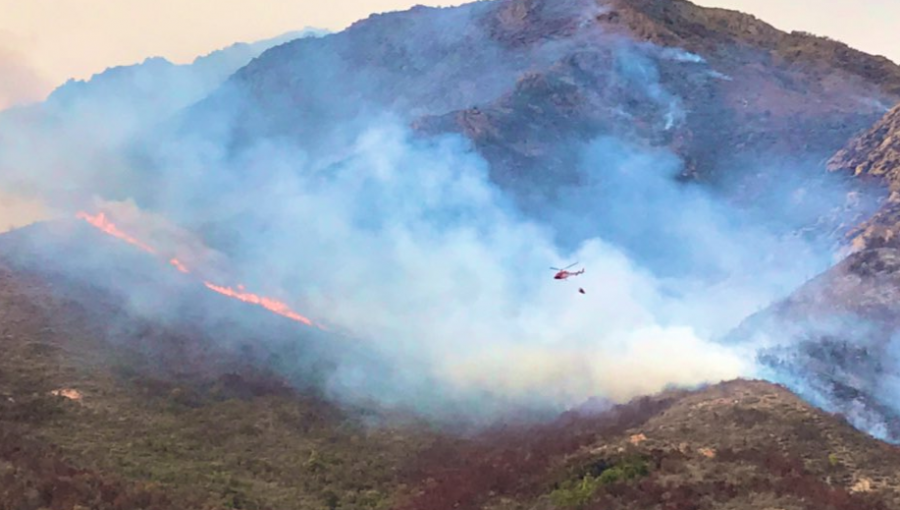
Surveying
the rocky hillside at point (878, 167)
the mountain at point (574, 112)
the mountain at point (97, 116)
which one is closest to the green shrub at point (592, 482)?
the rocky hillside at point (878, 167)

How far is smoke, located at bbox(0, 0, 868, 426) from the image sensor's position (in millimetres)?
45094

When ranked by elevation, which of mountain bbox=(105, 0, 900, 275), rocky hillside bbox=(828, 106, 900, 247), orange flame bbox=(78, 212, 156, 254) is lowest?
orange flame bbox=(78, 212, 156, 254)

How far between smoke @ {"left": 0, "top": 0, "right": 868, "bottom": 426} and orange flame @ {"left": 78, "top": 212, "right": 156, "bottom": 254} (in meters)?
3.22

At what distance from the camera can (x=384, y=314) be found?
53438 mm

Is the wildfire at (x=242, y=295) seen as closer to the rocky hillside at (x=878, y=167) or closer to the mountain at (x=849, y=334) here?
the mountain at (x=849, y=334)

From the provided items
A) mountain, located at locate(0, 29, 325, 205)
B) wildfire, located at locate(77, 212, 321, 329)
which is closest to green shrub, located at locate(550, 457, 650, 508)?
wildfire, located at locate(77, 212, 321, 329)

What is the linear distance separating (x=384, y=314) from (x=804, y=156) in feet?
129

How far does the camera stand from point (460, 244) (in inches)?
2404

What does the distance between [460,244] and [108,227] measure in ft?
78.2

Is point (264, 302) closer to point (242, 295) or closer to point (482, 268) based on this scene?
point (242, 295)

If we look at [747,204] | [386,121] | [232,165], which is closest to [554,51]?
[386,121]

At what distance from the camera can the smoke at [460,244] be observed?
45.1 m

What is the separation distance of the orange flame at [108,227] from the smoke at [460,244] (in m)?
3.22

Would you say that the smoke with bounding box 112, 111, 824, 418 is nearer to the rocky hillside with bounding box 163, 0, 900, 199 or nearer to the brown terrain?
the brown terrain
